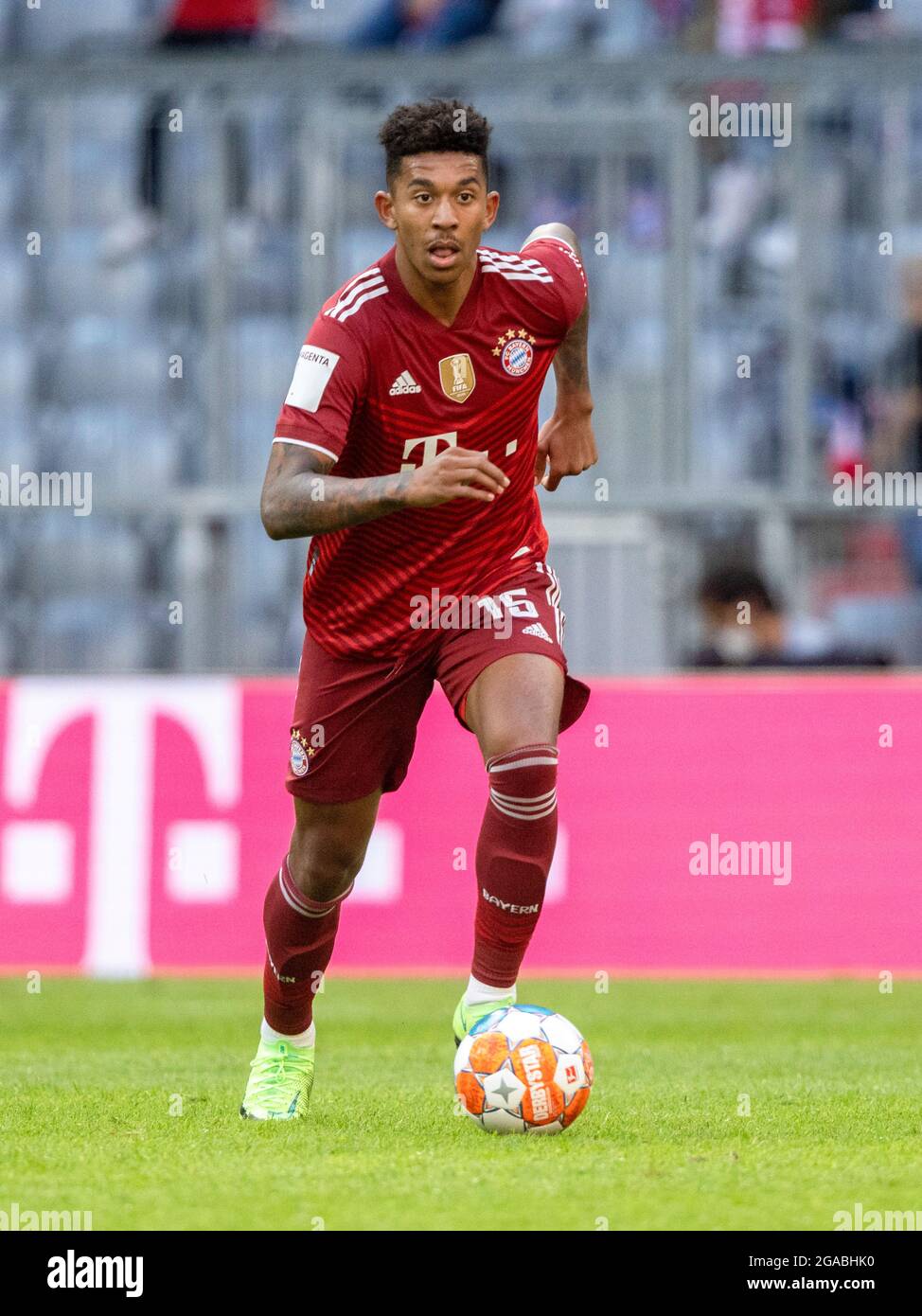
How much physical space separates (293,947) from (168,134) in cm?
886

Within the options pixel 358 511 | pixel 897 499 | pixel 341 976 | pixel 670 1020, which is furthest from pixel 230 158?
pixel 358 511

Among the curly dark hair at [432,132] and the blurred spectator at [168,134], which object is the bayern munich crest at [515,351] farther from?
the blurred spectator at [168,134]

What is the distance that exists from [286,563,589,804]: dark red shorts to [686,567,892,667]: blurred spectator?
19.2 ft

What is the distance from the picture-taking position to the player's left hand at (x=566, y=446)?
20.4 ft

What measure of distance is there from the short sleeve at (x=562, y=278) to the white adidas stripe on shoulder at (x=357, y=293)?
0.48m

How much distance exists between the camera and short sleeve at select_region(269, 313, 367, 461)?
5.27m

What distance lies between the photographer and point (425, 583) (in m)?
5.67

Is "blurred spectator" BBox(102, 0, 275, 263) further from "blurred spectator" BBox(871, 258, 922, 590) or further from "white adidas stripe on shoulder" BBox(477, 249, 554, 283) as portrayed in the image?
"white adidas stripe on shoulder" BBox(477, 249, 554, 283)

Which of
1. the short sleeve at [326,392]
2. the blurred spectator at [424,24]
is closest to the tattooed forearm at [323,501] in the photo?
the short sleeve at [326,392]

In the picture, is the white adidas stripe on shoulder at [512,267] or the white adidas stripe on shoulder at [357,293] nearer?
the white adidas stripe on shoulder at [357,293]

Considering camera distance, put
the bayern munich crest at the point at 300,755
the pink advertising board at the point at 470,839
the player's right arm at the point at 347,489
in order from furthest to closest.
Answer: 1. the pink advertising board at the point at 470,839
2. the bayern munich crest at the point at 300,755
3. the player's right arm at the point at 347,489

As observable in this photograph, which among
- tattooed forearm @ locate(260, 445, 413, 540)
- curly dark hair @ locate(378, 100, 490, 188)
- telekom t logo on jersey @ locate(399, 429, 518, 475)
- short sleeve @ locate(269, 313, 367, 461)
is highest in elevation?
curly dark hair @ locate(378, 100, 490, 188)

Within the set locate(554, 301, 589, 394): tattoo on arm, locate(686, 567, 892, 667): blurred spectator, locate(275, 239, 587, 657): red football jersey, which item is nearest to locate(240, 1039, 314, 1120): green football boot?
locate(275, 239, 587, 657): red football jersey

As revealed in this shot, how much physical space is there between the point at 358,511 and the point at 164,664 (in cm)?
Answer: 768
